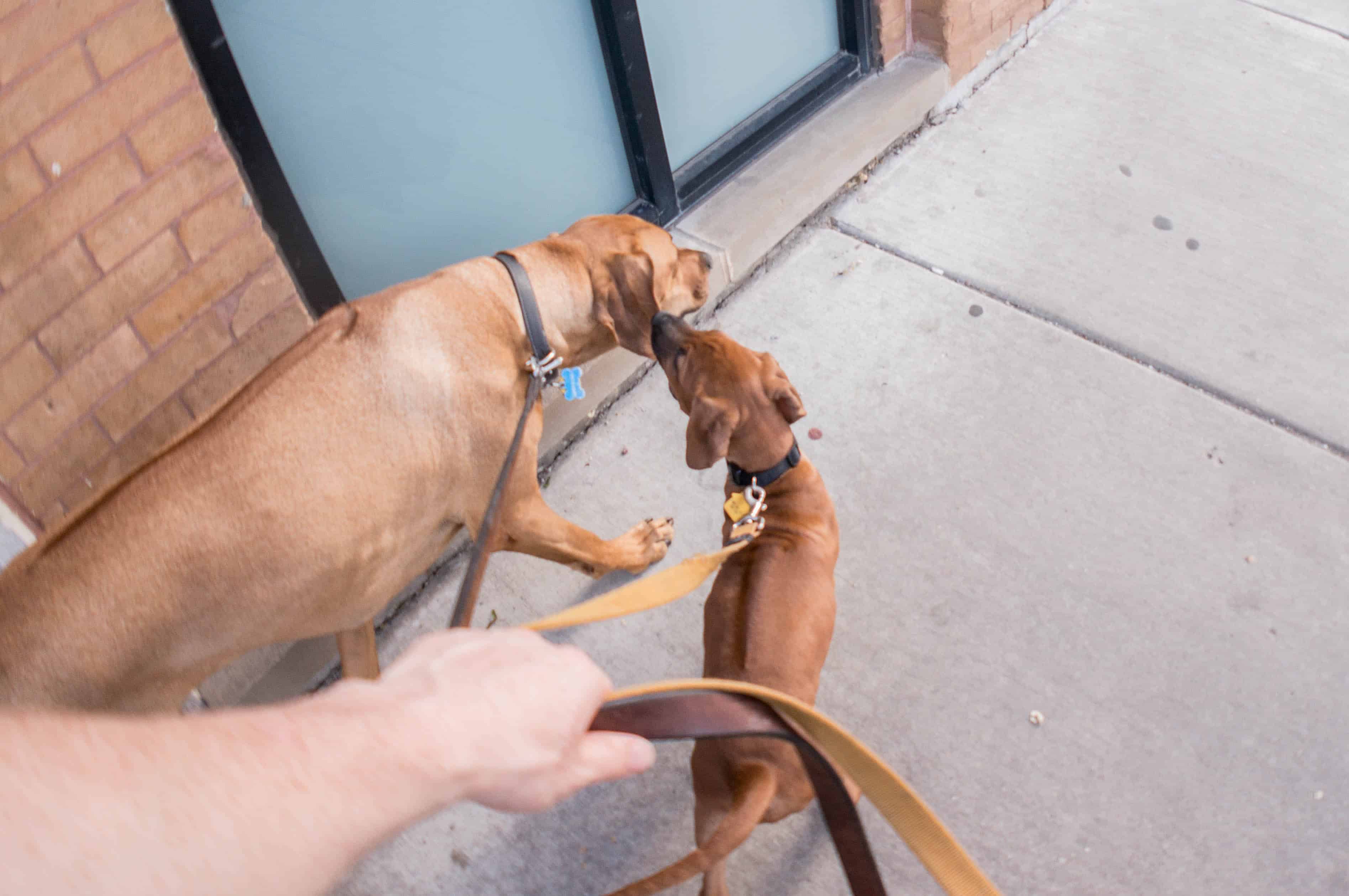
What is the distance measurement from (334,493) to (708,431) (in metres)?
1.01

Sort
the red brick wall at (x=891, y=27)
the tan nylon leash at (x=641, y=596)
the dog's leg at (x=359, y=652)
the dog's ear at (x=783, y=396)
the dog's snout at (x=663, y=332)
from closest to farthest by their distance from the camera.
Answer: the tan nylon leash at (x=641, y=596) < the dog's ear at (x=783, y=396) < the dog's snout at (x=663, y=332) < the dog's leg at (x=359, y=652) < the red brick wall at (x=891, y=27)

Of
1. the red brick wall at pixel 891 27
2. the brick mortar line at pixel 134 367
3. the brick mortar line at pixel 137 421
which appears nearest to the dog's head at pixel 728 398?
the brick mortar line at pixel 137 421

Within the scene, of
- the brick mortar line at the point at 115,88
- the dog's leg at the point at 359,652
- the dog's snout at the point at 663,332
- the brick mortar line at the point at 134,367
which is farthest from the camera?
the dog's leg at the point at 359,652

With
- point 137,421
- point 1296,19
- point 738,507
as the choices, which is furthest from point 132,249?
point 1296,19

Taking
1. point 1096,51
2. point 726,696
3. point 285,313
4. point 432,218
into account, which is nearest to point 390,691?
point 726,696

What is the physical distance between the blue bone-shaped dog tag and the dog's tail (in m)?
1.24

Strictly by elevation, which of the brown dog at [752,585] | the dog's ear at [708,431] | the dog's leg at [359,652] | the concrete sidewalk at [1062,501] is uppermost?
the dog's ear at [708,431]

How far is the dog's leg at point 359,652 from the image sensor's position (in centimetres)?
285

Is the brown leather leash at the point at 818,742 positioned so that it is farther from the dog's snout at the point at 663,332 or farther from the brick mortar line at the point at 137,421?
the brick mortar line at the point at 137,421

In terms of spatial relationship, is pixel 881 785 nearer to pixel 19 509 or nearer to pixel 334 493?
pixel 334 493

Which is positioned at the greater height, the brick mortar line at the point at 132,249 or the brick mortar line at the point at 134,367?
the brick mortar line at the point at 132,249

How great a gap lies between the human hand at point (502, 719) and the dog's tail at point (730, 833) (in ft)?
2.32

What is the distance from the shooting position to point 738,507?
95.2 inches

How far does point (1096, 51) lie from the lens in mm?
4879
